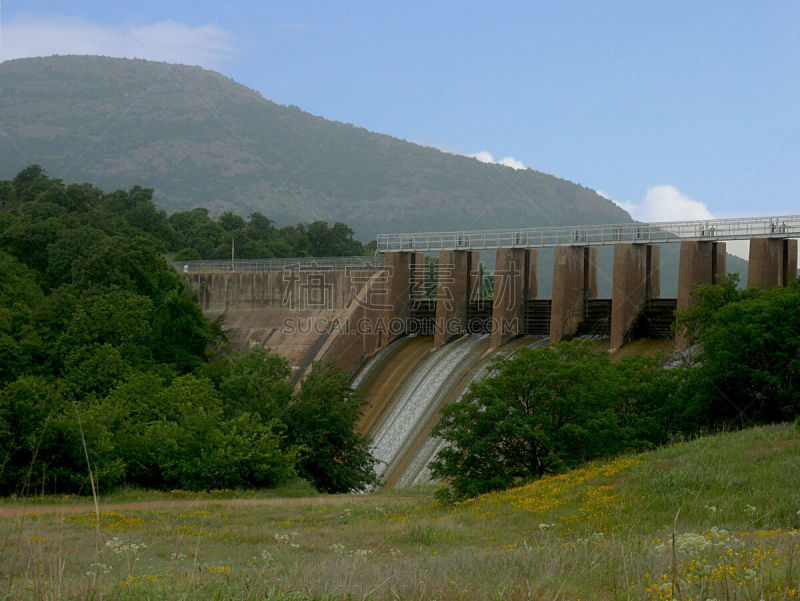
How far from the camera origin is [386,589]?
6473mm

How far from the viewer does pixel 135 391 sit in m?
34.6

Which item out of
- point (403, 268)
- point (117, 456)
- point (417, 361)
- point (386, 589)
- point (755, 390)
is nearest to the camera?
point (386, 589)

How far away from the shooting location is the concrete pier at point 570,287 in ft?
130

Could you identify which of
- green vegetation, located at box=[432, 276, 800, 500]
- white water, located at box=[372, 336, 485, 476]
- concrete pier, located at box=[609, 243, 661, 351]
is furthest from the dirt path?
concrete pier, located at box=[609, 243, 661, 351]

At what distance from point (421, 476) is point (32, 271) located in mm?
30379

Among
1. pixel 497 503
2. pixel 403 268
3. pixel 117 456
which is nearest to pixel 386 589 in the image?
pixel 497 503

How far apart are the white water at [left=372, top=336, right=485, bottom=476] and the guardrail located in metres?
9.08

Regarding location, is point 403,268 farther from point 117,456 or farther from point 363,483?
point 117,456

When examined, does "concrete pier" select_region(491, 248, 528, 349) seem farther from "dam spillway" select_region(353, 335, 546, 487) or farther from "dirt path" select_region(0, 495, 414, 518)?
"dirt path" select_region(0, 495, 414, 518)

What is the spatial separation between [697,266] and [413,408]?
47.3 feet

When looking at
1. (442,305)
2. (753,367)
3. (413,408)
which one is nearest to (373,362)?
(442,305)

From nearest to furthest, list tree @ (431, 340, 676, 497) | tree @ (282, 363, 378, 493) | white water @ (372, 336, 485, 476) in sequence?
tree @ (431, 340, 676, 497)
tree @ (282, 363, 378, 493)
white water @ (372, 336, 485, 476)

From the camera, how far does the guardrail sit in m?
49.7

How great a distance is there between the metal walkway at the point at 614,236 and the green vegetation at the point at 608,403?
8.22 meters
